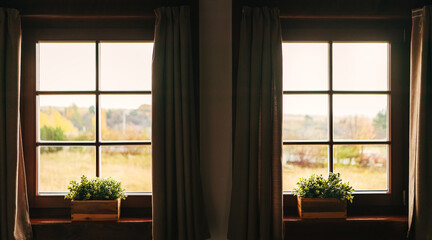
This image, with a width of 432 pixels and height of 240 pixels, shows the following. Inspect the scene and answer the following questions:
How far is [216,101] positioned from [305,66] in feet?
2.17

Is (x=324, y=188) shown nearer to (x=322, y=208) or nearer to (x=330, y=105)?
(x=322, y=208)

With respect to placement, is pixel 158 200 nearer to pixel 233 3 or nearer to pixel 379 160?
pixel 233 3

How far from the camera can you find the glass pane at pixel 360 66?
2117 mm

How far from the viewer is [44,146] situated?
2.08 meters

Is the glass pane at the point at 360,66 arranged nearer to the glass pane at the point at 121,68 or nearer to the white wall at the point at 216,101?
the white wall at the point at 216,101

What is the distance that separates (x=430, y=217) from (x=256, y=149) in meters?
1.12

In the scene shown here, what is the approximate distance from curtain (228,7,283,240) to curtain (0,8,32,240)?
1.27 m

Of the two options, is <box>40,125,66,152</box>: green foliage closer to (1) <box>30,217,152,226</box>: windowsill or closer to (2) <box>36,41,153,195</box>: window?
(2) <box>36,41,153,195</box>: window

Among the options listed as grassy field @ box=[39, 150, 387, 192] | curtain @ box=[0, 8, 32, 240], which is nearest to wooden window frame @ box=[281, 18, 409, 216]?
grassy field @ box=[39, 150, 387, 192]

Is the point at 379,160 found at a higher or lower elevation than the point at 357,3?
lower

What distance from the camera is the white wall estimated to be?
197 cm

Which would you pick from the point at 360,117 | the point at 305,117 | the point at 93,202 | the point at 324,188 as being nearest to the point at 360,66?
the point at 360,117

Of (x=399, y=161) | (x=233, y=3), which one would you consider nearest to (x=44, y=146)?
(x=233, y=3)

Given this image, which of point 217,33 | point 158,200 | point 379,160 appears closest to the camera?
point 158,200
